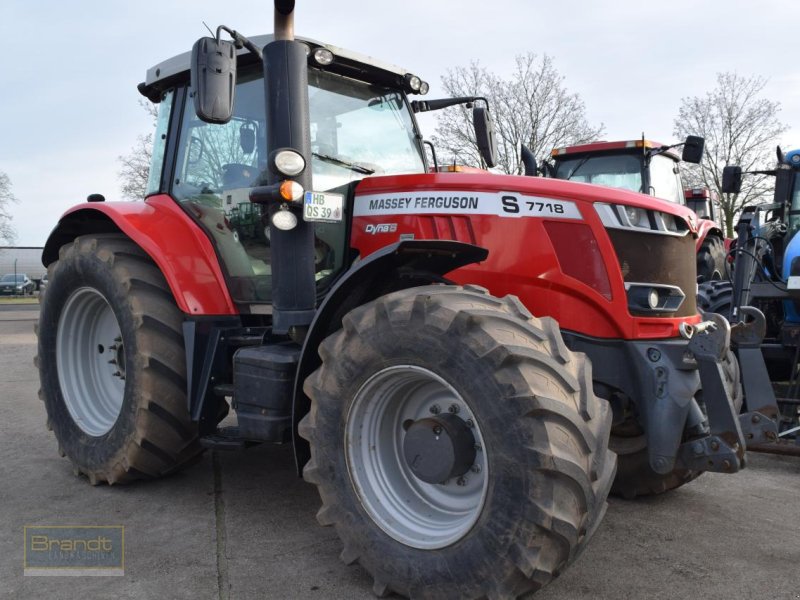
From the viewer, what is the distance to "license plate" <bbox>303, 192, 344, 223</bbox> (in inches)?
134

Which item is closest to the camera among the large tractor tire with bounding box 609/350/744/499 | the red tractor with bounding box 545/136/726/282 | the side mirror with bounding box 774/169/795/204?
the large tractor tire with bounding box 609/350/744/499

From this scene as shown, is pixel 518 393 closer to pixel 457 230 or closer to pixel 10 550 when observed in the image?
pixel 457 230

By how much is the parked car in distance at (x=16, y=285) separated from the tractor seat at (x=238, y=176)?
1458 inches

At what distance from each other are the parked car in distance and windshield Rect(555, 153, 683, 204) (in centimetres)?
3435

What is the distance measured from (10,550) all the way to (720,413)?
3165mm

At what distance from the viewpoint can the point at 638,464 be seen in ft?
13.0

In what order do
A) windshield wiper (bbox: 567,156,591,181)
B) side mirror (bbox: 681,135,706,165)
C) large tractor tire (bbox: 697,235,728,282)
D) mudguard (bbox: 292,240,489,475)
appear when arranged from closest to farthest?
1. mudguard (bbox: 292,240,489,475)
2. side mirror (bbox: 681,135,706,165)
3. large tractor tire (bbox: 697,235,728,282)
4. windshield wiper (bbox: 567,156,591,181)

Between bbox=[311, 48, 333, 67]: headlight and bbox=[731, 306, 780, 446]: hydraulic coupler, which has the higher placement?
bbox=[311, 48, 333, 67]: headlight

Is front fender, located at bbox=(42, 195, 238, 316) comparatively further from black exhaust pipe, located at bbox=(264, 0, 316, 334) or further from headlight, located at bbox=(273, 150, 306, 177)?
headlight, located at bbox=(273, 150, 306, 177)

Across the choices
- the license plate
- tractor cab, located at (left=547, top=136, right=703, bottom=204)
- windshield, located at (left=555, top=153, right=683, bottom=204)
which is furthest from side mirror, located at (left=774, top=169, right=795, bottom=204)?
the license plate

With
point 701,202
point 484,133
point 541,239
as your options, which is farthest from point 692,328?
point 701,202

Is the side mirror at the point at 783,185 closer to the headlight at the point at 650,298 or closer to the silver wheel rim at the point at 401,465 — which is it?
the headlight at the point at 650,298

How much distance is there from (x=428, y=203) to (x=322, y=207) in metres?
0.51

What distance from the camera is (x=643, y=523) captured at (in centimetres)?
372
